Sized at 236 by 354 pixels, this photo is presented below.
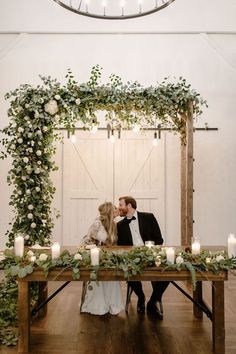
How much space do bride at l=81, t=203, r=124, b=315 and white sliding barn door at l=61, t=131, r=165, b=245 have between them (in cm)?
360

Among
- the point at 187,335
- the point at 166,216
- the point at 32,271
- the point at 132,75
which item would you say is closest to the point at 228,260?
the point at 187,335

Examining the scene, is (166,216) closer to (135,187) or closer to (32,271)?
(135,187)

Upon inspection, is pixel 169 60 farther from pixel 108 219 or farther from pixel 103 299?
pixel 103 299

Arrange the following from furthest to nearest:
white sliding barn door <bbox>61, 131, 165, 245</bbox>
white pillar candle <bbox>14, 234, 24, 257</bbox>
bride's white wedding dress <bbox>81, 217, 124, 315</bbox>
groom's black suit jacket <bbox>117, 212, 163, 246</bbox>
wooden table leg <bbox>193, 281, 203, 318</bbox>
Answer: white sliding barn door <bbox>61, 131, 165, 245</bbox>, groom's black suit jacket <bbox>117, 212, 163, 246</bbox>, bride's white wedding dress <bbox>81, 217, 124, 315</bbox>, wooden table leg <bbox>193, 281, 203, 318</bbox>, white pillar candle <bbox>14, 234, 24, 257</bbox>

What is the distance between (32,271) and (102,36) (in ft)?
20.7

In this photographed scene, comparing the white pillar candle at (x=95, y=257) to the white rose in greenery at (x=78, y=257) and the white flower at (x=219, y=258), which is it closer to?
the white rose in greenery at (x=78, y=257)

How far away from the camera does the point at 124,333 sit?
4453 mm

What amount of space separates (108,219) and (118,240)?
494 millimetres

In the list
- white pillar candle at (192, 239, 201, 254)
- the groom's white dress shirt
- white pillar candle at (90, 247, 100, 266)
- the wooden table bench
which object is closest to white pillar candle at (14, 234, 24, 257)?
the wooden table bench

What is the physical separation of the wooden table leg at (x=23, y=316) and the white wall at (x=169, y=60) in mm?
→ 5121

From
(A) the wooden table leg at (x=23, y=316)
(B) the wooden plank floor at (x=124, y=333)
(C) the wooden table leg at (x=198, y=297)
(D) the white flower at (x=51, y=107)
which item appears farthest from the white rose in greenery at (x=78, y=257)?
(D) the white flower at (x=51, y=107)

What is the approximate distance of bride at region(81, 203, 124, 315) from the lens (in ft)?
16.8

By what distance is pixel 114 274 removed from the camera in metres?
3.92

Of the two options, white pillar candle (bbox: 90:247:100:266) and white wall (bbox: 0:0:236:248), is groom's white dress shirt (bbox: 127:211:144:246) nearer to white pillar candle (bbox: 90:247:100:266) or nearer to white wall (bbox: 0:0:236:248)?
Result: white pillar candle (bbox: 90:247:100:266)
